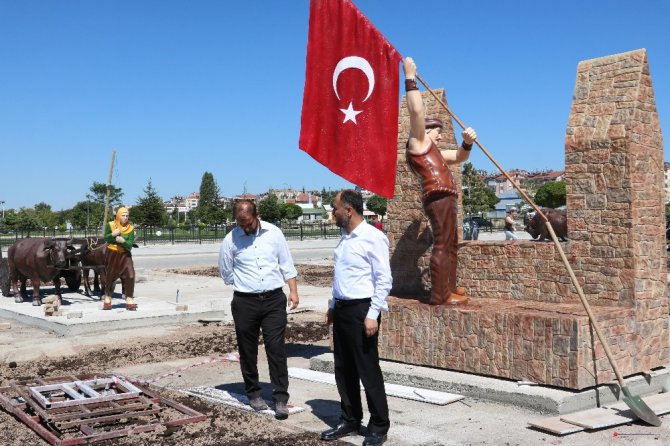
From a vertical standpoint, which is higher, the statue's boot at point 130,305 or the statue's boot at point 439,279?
the statue's boot at point 439,279

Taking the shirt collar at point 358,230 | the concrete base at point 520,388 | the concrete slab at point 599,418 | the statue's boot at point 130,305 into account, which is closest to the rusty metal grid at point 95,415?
the shirt collar at point 358,230

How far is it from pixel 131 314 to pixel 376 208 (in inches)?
2911

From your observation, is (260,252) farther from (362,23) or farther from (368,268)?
(362,23)

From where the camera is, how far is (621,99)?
737cm

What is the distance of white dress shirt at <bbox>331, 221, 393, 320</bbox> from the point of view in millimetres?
5477

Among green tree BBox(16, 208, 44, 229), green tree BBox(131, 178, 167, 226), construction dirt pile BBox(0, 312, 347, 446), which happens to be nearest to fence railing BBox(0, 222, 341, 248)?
green tree BBox(131, 178, 167, 226)

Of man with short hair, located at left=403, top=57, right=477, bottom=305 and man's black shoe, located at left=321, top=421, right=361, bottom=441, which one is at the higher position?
man with short hair, located at left=403, top=57, right=477, bottom=305

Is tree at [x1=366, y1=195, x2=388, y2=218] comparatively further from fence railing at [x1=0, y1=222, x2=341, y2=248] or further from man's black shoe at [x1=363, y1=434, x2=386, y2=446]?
man's black shoe at [x1=363, y1=434, x2=386, y2=446]

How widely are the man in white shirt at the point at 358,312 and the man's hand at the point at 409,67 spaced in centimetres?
230

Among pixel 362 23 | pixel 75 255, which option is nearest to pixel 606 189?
pixel 362 23

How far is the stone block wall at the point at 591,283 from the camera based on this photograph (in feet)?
22.2

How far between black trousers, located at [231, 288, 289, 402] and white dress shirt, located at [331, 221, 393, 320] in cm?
109

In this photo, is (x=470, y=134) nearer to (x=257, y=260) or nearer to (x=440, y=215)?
A: (x=440, y=215)

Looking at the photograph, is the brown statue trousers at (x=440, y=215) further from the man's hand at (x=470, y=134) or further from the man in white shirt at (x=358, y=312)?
the man in white shirt at (x=358, y=312)
